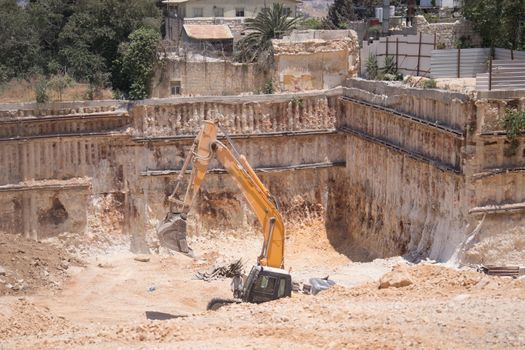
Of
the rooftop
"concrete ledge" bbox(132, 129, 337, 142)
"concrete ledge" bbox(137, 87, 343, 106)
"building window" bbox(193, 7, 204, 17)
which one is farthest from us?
"building window" bbox(193, 7, 204, 17)

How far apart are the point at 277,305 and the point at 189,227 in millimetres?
11131

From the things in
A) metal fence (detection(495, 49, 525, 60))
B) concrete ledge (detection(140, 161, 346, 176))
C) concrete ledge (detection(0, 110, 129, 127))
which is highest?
metal fence (detection(495, 49, 525, 60))

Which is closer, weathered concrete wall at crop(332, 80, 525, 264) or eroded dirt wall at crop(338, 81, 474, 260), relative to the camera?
weathered concrete wall at crop(332, 80, 525, 264)

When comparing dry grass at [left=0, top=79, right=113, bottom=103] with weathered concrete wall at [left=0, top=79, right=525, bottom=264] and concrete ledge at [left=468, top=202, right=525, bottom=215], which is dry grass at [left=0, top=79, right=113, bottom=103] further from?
concrete ledge at [left=468, top=202, right=525, bottom=215]

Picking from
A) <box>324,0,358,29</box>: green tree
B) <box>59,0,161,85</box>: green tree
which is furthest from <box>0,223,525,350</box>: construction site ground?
<box>324,0,358,29</box>: green tree

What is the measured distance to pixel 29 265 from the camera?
28.2 metres

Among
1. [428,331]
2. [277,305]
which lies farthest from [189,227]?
[428,331]

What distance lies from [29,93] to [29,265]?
856 cm

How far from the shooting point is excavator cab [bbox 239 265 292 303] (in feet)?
74.4

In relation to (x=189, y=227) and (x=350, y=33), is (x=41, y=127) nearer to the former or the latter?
(x=189, y=227)

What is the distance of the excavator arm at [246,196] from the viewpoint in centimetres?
2431

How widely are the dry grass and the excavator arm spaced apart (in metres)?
9.62

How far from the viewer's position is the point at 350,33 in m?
34.9

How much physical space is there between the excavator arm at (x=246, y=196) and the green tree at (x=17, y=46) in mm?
17517
